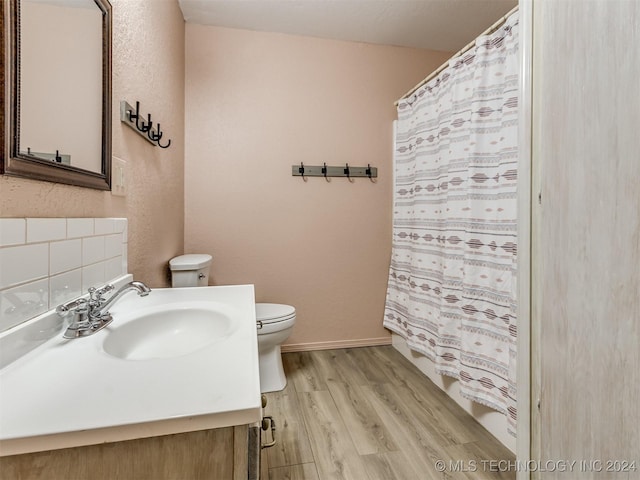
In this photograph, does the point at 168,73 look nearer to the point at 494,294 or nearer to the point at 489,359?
the point at 494,294

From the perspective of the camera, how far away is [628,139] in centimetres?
64

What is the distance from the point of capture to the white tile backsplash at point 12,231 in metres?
0.63

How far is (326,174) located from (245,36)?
114 centimetres

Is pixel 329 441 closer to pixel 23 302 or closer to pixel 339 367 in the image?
pixel 339 367

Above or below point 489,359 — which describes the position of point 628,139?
above

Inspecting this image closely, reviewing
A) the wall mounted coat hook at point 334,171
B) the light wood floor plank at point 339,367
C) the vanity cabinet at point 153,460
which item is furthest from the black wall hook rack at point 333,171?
the vanity cabinet at point 153,460

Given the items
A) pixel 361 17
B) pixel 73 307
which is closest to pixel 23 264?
pixel 73 307

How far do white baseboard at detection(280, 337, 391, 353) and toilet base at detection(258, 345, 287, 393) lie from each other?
1.49ft

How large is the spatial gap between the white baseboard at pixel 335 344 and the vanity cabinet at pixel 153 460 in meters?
1.84

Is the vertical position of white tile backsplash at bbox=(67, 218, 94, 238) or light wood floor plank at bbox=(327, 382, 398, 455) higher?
white tile backsplash at bbox=(67, 218, 94, 238)

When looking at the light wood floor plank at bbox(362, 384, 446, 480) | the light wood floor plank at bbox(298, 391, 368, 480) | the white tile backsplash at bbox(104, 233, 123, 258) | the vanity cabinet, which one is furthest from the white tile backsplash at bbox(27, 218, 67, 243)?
the light wood floor plank at bbox(362, 384, 446, 480)

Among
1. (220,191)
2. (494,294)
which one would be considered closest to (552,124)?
(494,294)

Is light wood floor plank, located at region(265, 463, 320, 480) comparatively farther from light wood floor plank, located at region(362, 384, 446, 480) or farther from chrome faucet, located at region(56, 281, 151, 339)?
chrome faucet, located at region(56, 281, 151, 339)

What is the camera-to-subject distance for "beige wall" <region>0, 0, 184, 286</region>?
799mm
